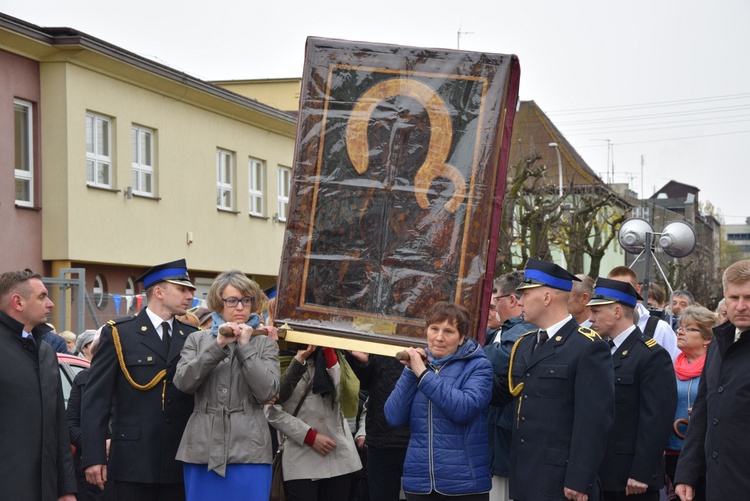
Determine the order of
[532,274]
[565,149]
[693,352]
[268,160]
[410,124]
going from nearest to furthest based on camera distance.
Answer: [532,274], [410,124], [693,352], [268,160], [565,149]

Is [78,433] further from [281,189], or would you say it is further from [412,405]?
[281,189]

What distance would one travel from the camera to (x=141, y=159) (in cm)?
2566

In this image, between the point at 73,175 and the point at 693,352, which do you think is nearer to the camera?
the point at 693,352

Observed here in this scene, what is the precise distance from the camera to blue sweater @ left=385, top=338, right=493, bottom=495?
6.20m

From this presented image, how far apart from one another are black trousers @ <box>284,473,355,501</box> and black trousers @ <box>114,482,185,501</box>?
0.87 meters

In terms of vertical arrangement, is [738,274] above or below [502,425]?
above

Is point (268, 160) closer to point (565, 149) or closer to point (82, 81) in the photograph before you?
point (82, 81)

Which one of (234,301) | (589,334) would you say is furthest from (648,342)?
(234,301)

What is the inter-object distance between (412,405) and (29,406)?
2.26m

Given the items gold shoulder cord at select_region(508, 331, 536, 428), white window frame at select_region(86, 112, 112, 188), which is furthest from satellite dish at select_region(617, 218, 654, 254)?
white window frame at select_region(86, 112, 112, 188)

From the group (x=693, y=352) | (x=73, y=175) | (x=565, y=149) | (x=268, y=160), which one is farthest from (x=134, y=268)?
(x=565, y=149)

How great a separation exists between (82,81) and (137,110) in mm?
2272

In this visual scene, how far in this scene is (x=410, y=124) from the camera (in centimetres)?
705

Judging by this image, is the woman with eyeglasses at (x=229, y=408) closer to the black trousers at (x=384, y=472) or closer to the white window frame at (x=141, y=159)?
the black trousers at (x=384, y=472)
